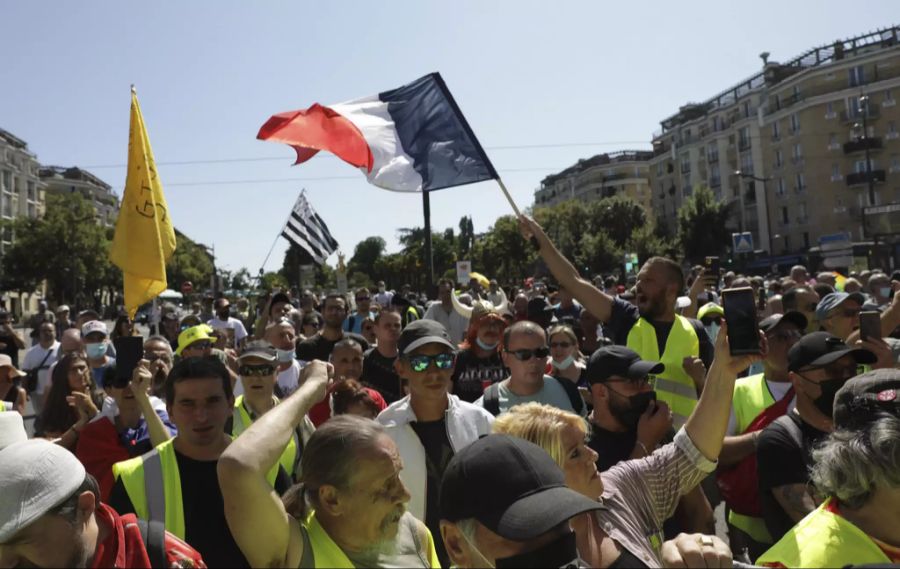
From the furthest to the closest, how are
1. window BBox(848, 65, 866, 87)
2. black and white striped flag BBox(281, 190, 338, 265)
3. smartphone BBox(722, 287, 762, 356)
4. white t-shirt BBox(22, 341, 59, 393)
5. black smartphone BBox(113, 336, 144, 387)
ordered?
window BBox(848, 65, 866, 87) → black and white striped flag BBox(281, 190, 338, 265) → white t-shirt BBox(22, 341, 59, 393) → black smartphone BBox(113, 336, 144, 387) → smartphone BBox(722, 287, 762, 356)

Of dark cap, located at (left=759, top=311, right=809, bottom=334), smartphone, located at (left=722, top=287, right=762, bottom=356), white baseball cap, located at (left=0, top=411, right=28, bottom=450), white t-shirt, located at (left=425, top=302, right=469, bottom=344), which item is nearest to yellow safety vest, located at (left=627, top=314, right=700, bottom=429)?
dark cap, located at (left=759, top=311, right=809, bottom=334)

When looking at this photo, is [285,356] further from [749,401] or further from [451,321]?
[749,401]

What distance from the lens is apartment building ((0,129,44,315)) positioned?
9112 centimetres

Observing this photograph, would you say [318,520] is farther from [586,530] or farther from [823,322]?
[823,322]

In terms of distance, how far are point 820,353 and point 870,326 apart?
864 millimetres

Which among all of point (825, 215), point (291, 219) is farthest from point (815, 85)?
point (291, 219)

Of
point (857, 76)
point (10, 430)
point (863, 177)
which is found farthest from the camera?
point (857, 76)

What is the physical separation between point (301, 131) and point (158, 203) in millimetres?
1476

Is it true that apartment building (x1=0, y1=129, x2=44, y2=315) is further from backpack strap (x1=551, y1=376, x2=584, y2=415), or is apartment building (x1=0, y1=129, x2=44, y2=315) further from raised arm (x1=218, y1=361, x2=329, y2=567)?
raised arm (x1=218, y1=361, x2=329, y2=567)

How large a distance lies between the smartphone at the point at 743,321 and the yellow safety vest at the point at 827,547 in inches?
23.7

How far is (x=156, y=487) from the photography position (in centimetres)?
311

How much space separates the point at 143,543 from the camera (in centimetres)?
235

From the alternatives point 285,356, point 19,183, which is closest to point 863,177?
point 285,356

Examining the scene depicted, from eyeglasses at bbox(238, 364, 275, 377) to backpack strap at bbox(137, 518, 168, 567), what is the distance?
6.27 ft
